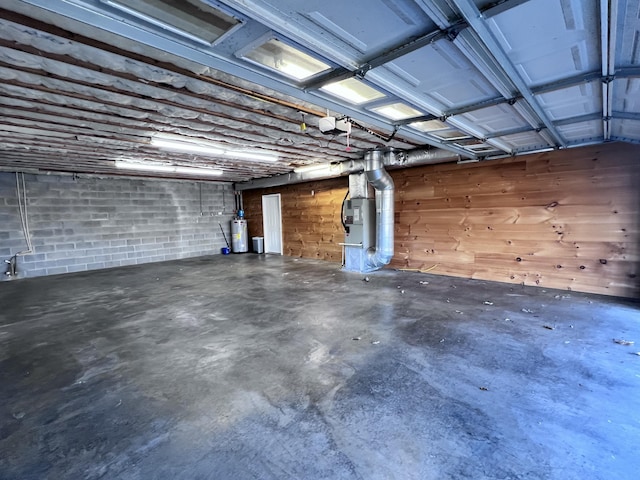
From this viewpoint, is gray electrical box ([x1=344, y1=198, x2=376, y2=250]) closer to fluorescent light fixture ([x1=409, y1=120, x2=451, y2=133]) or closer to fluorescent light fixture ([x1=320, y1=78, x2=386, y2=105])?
fluorescent light fixture ([x1=409, y1=120, x2=451, y2=133])

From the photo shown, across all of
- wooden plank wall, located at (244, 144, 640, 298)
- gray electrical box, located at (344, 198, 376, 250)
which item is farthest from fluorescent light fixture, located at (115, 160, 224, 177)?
wooden plank wall, located at (244, 144, 640, 298)

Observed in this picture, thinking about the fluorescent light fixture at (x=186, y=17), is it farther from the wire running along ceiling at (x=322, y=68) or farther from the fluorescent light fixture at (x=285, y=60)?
the fluorescent light fixture at (x=285, y=60)

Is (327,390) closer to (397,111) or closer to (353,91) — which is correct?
(353,91)

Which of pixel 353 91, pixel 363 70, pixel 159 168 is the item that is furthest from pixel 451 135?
pixel 159 168

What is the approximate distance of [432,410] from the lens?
185cm

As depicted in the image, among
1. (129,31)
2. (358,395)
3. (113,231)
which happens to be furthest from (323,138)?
(113,231)

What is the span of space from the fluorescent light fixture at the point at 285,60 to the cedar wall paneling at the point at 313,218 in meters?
5.17

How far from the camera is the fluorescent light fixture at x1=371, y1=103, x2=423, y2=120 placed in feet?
8.58

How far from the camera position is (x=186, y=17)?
4.65 feet

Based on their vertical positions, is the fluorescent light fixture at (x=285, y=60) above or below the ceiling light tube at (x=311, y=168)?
below

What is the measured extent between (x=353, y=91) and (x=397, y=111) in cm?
65

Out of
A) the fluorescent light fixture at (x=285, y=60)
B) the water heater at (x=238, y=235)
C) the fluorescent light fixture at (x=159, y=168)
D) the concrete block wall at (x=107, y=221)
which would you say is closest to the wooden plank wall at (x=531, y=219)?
the fluorescent light fixture at (x=285, y=60)

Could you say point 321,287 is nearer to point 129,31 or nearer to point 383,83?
point 383,83

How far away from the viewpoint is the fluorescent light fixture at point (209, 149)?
4367 mm
